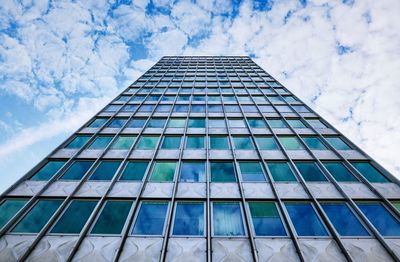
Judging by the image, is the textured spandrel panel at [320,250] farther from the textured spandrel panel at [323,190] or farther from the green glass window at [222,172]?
the green glass window at [222,172]

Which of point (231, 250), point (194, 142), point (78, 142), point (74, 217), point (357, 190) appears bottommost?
point (231, 250)

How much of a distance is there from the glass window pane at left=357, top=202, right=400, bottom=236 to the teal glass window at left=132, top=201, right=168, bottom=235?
9189 mm

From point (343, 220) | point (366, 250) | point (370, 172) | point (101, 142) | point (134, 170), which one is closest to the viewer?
point (366, 250)

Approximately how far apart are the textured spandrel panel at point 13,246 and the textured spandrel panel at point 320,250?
10.5 m

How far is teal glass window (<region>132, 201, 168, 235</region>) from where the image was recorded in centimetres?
888

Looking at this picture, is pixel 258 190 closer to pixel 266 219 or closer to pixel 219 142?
pixel 266 219

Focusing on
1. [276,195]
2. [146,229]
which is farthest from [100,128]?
[276,195]

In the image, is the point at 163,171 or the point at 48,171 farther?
the point at 163,171

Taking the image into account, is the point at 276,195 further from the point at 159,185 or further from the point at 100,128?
the point at 100,128

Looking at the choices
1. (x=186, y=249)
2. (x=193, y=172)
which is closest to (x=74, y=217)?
(x=186, y=249)

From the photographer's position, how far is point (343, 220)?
30.5ft

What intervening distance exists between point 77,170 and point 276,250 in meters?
11.1

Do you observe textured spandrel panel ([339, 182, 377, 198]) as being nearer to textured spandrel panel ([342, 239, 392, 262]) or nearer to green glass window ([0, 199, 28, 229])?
textured spandrel panel ([342, 239, 392, 262])

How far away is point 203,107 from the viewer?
20141mm
